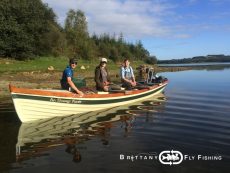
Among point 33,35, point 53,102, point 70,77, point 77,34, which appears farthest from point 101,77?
point 77,34

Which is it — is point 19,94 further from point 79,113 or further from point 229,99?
point 229,99

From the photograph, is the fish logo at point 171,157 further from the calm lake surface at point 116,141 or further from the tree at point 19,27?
the tree at point 19,27

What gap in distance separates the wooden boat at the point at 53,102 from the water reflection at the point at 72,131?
0.99ft

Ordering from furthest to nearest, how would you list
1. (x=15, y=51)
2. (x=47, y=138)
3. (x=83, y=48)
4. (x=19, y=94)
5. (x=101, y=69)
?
1. (x=83, y=48)
2. (x=15, y=51)
3. (x=101, y=69)
4. (x=19, y=94)
5. (x=47, y=138)

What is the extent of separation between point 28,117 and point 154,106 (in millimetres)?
8038

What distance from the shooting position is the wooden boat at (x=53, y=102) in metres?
13.3

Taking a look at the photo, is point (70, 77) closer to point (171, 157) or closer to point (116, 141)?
point (116, 141)

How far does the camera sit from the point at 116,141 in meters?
11.1

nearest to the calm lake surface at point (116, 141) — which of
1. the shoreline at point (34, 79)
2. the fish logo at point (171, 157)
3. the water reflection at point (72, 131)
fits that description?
the water reflection at point (72, 131)

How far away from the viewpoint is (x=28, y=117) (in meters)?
13.9

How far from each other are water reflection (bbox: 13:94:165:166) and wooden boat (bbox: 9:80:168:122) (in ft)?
0.99

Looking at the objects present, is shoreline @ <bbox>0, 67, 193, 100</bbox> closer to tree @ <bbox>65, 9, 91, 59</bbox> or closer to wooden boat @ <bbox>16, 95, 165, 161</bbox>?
wooden boat @ <bbox>16, 95, 165, 161</bbox>

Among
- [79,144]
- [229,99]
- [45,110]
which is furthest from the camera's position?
[229,99]

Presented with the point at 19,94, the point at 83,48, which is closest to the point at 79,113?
the point at 19,94
